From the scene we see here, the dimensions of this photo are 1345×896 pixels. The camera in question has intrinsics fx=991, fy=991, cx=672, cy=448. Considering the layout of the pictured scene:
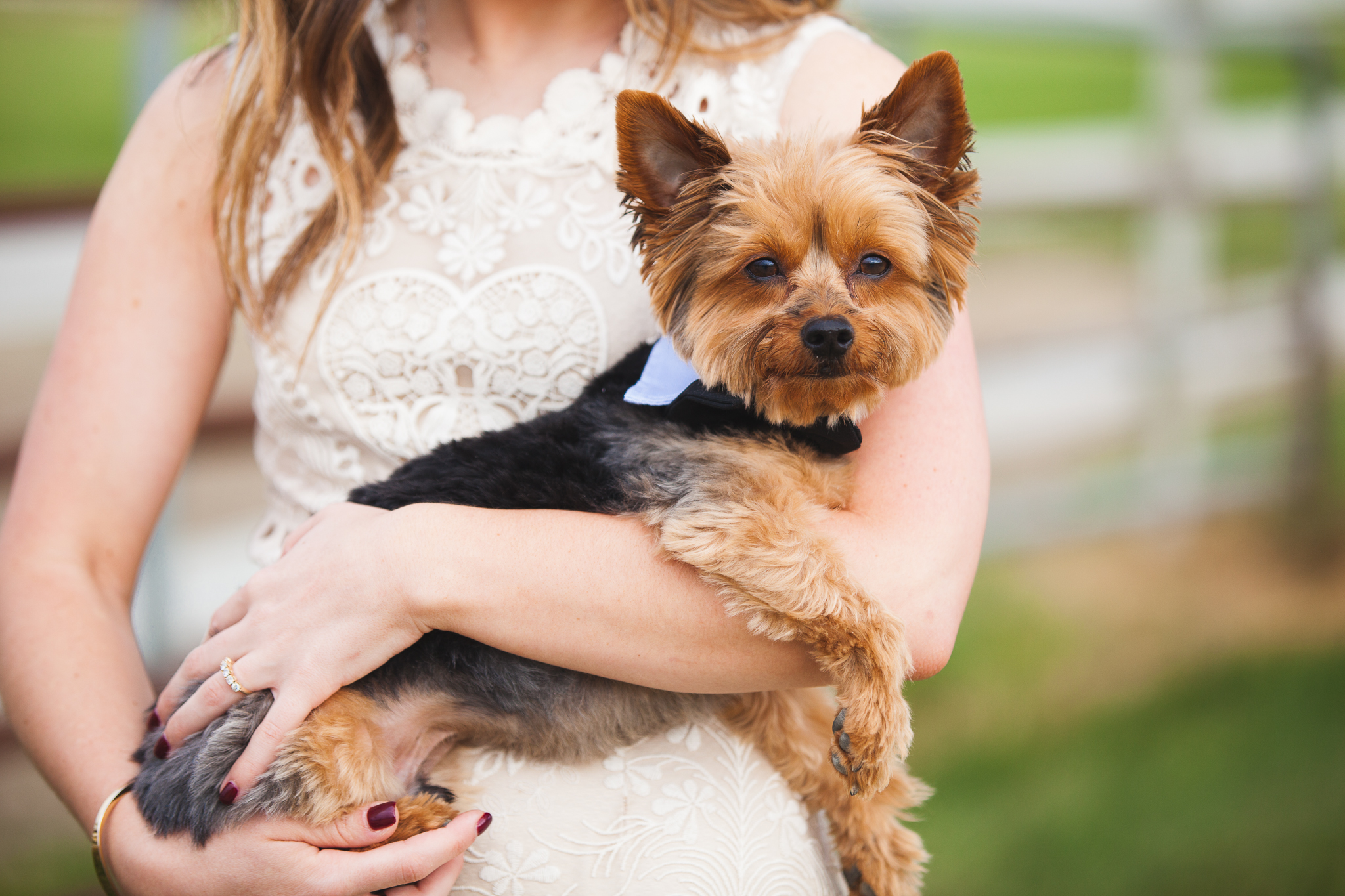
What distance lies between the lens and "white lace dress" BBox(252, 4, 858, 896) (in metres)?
1.85

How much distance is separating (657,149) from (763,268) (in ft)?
0.97

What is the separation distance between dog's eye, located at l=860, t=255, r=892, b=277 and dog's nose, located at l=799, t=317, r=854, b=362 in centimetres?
15

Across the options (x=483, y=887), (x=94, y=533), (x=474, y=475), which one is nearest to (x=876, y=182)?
(x=474, y=475)

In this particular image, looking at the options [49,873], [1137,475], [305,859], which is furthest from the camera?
[1137,475]

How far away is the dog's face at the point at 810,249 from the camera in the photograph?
5.90ft

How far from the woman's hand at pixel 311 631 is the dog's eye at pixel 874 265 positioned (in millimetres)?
977

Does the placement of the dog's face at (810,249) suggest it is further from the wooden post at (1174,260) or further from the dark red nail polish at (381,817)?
the wooden post at (1174,260)

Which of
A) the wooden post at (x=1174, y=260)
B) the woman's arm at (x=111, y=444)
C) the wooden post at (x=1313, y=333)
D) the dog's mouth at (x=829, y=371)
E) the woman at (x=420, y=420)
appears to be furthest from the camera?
the wooden post at (x=1174, y=260)

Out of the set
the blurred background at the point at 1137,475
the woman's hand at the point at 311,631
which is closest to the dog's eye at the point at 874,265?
the woman's hand at the point at 311,631

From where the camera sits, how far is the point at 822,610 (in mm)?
1644

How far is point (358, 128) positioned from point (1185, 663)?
196 inches

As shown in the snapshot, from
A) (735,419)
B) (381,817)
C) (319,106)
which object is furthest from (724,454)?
(319,106)

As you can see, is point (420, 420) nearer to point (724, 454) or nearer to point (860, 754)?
point (724, 454)

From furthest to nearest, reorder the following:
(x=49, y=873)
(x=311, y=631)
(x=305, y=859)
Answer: (x=49, y=873), (x=311, y=631), (x=305, y=859)
